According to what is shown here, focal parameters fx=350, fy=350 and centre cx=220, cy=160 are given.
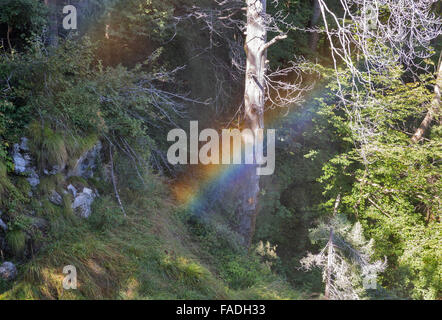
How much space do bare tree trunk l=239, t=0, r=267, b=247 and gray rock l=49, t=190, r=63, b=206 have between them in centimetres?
394

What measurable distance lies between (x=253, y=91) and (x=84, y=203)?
405 cm

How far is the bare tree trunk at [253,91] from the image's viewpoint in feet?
23.3

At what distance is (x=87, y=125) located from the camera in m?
5.88

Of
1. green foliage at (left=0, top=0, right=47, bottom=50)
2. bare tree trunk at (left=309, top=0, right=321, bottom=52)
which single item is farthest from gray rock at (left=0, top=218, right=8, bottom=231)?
bare tree trunk at (left=309, top=0, right=321, bottom=52)

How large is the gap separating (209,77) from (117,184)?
546 cm

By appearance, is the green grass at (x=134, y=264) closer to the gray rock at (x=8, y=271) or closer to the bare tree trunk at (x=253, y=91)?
the gray rock at (x=8, y=271)

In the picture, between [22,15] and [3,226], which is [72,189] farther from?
[22,15]

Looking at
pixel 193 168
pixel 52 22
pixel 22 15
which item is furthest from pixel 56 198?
pixel 193 168

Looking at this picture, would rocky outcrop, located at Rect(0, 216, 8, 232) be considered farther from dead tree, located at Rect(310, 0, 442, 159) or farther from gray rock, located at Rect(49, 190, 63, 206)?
dead tree, located at Rect(310, 0, 442, 159)

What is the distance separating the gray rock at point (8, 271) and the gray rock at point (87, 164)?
1.77 metres

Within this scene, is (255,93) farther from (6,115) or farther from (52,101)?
(6,115)

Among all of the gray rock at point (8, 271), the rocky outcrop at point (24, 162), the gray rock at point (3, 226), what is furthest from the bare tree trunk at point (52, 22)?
the gray rock at point (8, 271)

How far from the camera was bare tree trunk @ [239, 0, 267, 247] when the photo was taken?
23.3 ft
